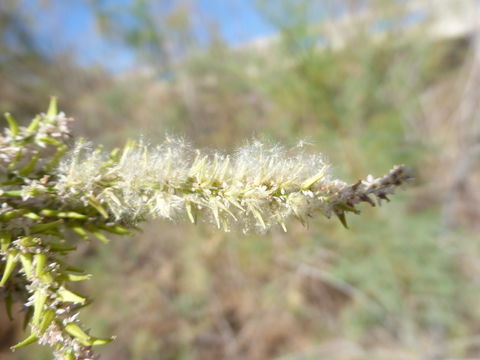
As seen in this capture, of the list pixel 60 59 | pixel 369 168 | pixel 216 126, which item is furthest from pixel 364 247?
pixel 60 59

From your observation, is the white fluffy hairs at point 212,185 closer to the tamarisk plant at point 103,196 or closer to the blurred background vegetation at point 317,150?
the tamarisk plant at point 103,196

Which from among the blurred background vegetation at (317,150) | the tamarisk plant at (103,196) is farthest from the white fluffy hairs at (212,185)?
the blurred background vegetation at (317,150)

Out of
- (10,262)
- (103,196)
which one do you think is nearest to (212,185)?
(103,196)

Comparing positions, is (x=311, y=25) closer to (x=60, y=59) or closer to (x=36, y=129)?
(x=36, y=129)

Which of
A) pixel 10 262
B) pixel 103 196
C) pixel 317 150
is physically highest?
pixel 317 150

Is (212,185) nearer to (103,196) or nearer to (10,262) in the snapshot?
(103,196)

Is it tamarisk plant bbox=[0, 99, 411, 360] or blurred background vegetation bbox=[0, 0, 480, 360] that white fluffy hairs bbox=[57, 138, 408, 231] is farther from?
blurred background vegetation bbox=[0, 0, 480, 360]

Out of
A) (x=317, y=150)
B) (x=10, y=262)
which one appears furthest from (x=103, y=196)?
(x=317, y=150)

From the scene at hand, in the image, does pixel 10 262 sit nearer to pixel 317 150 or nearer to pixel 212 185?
pixel 212 185

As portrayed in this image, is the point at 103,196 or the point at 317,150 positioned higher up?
the point at 317,150

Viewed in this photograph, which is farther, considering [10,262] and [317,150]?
[317,150]
